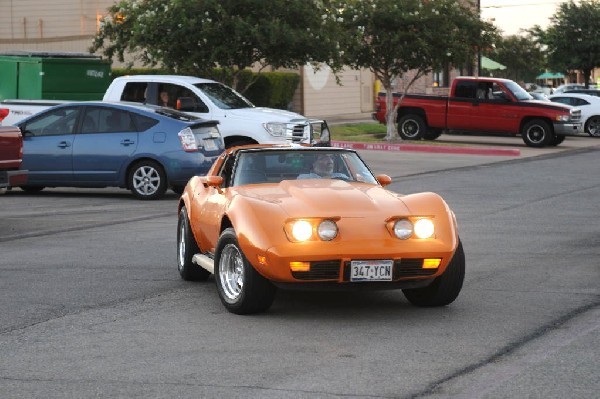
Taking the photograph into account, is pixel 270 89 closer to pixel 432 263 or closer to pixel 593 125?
pixel 593 125

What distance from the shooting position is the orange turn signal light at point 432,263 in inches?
365

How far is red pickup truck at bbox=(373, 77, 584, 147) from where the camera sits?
3594cm

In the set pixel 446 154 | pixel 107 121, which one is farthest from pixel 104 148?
pixel 446 154

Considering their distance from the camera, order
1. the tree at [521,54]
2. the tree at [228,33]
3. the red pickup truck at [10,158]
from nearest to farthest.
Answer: the red pickup truck at [10,158] < the tree at [228,33] < the tree at [521,54]

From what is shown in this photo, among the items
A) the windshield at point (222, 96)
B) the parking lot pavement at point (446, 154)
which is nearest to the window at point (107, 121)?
the windshield at point (222, 96)

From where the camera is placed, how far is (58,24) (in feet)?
172

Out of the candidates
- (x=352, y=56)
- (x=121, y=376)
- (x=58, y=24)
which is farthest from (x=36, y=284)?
(x=58, y=24)

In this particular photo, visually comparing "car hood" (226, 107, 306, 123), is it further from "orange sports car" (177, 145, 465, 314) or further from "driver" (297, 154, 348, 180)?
"orange sports car" (177, 145, 465, 314)

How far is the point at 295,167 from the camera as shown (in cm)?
1062

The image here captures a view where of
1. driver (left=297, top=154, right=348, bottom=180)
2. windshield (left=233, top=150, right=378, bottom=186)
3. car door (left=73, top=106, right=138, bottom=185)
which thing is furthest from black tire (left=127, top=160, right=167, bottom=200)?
driver (left=297, top=154, right=348, bottom=180)

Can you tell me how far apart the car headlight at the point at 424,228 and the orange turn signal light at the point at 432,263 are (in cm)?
19

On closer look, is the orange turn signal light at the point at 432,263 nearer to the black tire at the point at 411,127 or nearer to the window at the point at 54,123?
the window at the point at 54,123

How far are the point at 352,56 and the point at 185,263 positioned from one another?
2621 centimetres

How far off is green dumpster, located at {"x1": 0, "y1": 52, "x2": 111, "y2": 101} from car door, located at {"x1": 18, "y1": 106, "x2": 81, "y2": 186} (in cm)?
947
